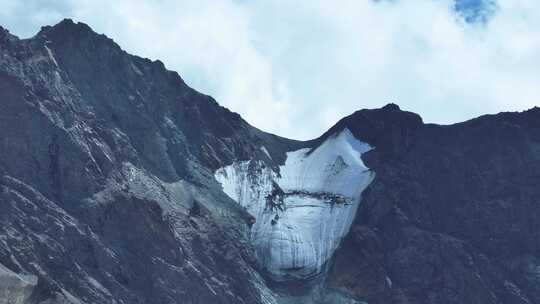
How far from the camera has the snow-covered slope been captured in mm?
160375

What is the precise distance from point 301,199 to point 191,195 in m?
21.0

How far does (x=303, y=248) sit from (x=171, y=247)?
21.5 m

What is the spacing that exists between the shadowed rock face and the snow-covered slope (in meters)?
1.14

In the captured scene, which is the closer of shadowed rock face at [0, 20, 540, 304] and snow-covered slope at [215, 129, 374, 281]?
shadowed rock face at [0, 20, 540, 304]

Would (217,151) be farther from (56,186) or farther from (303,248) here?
(56,186)

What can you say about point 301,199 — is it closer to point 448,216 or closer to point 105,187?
point 448,216

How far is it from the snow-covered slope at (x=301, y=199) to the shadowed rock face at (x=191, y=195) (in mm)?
1143

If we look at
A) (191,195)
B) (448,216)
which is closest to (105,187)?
(191,195)

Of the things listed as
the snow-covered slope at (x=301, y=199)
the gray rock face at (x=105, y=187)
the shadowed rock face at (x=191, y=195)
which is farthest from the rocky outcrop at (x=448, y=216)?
the gray rock face at (x=105, y=187)

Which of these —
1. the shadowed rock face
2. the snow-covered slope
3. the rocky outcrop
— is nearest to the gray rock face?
the shadowed rock face

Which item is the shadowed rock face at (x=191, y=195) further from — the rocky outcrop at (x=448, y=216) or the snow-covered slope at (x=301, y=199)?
the snow-covered slope at (x=301, y=199)

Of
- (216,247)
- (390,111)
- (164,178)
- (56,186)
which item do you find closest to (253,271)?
(216,247)

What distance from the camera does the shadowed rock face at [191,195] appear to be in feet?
454

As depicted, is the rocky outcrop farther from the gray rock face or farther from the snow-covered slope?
the gray rock face
